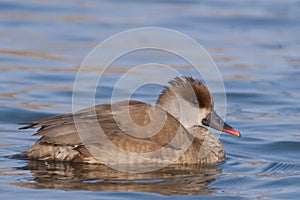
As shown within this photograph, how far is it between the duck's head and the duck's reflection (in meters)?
0.57

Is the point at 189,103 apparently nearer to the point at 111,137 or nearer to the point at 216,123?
the point at 216,123

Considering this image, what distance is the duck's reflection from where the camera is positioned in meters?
7.22

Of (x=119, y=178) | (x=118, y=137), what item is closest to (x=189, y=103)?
(x=118, y=137)

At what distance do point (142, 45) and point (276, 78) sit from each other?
2641 mm

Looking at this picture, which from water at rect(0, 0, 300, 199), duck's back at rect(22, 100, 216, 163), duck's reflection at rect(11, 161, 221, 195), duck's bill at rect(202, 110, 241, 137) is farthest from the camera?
duck's bill at rect(202, 110, 241, 137)

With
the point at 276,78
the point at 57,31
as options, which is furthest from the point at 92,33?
the point at 276,78

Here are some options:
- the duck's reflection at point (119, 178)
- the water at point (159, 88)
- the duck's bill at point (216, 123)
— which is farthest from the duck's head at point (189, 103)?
the duck's reflection at point (119, 178)

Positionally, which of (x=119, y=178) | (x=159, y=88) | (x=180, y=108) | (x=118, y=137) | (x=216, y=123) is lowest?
(x=119, y=178)

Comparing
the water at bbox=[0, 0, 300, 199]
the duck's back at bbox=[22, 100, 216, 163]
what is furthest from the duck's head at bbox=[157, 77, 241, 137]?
the water at bbox=[0, 0, 300, 199]

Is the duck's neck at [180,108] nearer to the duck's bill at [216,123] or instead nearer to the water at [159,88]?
the duck's bill at [216,123]

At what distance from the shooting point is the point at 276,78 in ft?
39.9

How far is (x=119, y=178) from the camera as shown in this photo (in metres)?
7.54

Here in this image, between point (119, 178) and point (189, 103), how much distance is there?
1273 mm

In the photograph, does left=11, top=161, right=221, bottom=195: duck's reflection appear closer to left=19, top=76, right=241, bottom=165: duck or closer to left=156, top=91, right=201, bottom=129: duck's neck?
left=19, top=76, right=241, bottom=165: duck
